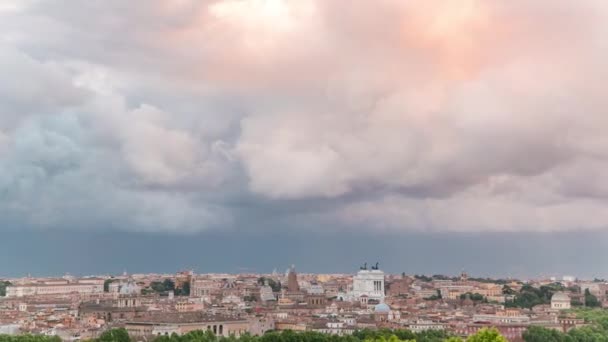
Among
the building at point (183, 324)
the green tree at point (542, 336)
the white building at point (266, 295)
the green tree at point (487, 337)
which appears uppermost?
the white building at point (266, 295)

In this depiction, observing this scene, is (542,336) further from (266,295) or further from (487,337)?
(266,295)

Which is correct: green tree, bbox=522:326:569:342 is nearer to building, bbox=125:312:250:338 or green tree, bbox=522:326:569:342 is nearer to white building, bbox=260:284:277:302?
building, bbox=125:312:250:338

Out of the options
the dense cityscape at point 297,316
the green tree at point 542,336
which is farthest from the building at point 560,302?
the green tree at point 542,336

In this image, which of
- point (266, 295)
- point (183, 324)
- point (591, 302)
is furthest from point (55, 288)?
point (183, 324)

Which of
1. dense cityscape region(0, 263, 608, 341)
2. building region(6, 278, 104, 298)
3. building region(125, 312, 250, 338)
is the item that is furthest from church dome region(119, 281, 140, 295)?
building region(125, 312, 250, 338)

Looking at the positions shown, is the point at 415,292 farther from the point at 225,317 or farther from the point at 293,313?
the point at 225,317

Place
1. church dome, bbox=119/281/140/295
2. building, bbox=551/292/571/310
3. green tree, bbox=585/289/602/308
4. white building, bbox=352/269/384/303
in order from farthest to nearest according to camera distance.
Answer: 1. white building, bbox=352/269/384/303
2. church dome, bbox=119/281/140/295
3. green tree, bbox=585/289/602/308
4. building, bbox=551/292/571/310

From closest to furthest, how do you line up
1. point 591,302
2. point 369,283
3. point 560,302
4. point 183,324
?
point 183,324 < point 560,302 < point 591,302 < point 369,283

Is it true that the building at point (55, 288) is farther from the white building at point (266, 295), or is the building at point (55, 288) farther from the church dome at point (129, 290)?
the white building at point (266, 295)

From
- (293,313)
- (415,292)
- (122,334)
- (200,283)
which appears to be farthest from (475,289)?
(122,334)

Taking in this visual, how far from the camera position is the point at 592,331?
252 ft

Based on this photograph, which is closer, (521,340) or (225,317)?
(521,340)

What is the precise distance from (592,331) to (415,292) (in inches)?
3074

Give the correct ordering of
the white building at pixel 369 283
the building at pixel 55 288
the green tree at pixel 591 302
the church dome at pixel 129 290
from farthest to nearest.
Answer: the white building at pixel 369 283 < the building at pixel 55 288 < the church dome at pixel 129 290 < the green tree at pixel 591 302
